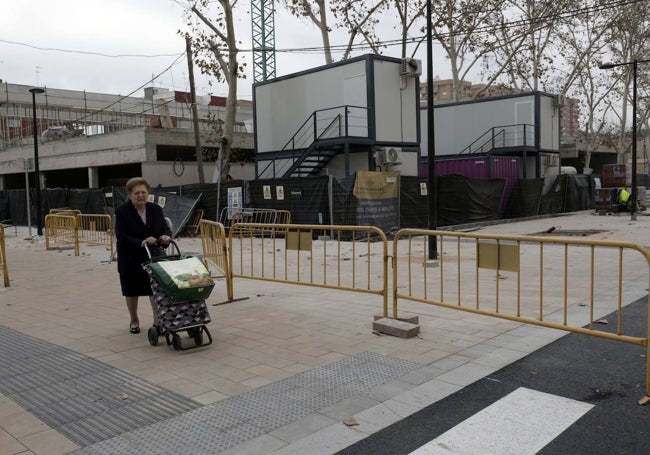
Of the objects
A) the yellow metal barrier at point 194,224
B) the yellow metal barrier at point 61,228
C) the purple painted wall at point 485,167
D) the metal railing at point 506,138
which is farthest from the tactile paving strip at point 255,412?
the metal railing at point 506,138

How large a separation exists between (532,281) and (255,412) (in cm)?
676

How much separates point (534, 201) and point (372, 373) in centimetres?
2498

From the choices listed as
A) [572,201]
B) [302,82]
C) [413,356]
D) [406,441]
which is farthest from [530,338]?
[572,201]

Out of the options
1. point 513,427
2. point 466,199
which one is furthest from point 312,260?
point 466,199

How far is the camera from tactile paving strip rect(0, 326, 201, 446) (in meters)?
4.08

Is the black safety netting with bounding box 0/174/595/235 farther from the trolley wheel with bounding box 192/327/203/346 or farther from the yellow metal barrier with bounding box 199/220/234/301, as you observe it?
the trolley wheel with bounding box 192/327/203/346

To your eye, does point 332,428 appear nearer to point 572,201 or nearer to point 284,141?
point 284,141

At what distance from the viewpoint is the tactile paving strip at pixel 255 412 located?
12.2 feet

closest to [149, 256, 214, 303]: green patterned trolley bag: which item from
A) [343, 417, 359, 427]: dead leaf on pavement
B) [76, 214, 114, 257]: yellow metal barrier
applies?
[343, 417, 359, 427]: dead leaf on pavement

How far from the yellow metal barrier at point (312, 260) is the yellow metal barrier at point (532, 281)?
0.66 metres

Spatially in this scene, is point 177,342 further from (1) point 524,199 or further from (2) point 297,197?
(1) point 524,199

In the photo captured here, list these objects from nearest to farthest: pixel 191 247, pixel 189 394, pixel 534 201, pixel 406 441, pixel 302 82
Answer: pixel 406 441 < pixel 189 394 < pixel 191 247 < pixel 302 82 < pixel 534 201

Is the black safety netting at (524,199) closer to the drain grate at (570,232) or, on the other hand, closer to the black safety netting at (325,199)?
the black safety netting at (325,199)

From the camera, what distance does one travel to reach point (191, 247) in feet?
56.1
